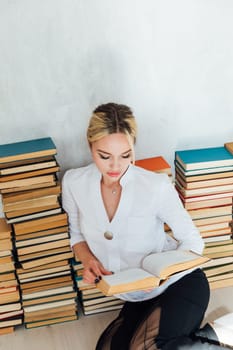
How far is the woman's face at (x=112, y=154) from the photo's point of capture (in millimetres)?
1642

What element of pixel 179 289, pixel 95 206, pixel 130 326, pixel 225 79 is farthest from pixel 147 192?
pixel 225 79

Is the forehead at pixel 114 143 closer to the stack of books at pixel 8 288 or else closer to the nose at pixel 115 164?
the nose at pixel 115 164

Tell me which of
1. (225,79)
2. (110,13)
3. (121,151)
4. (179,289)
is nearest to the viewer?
(121,151)

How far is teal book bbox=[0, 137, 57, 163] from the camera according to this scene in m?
1.81

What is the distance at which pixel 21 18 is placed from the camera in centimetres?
180

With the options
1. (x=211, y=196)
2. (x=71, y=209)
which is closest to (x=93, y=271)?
(x=71, y=209)

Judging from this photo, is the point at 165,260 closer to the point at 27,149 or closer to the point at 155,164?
the point at 155,164

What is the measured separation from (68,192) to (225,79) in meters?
0.82

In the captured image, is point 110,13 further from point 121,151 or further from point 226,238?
point 226,238

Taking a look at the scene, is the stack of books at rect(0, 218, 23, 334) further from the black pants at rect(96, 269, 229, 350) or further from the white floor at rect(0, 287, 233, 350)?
the black pants at rect(96, 269, 229, 350)

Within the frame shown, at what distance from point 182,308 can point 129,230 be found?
334mm

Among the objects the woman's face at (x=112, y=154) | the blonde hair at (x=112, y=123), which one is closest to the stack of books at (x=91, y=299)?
the woman's face at (x=112, y=154)

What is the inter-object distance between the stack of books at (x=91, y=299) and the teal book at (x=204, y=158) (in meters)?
0.60

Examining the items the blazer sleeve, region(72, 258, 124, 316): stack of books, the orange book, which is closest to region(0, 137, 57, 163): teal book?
the blazer sleeve
